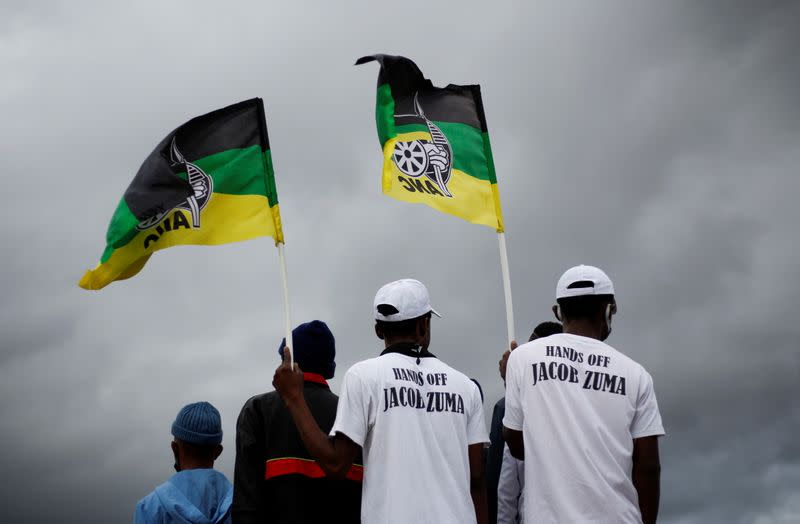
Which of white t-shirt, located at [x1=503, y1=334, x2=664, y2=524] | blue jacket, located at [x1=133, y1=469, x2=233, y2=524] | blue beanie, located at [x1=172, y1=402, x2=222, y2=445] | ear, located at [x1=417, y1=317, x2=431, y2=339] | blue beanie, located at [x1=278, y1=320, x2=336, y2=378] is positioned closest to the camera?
white t-shirt, located at [x1=503, y1=334, x2=664, y2=524]

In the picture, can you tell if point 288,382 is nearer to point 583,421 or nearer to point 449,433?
point 449,433

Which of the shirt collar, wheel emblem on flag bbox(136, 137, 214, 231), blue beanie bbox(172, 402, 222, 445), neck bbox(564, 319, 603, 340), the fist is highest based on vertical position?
wheel emblem on flag bbox(136, 137, 214, 231)

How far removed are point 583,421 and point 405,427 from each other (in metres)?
1.21

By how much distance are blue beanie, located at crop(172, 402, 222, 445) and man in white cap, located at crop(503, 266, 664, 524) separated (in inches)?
103

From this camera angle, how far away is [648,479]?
19.7 feet

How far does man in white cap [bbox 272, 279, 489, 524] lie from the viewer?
19.6 ft

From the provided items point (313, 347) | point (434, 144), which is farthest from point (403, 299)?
point (434, 144)

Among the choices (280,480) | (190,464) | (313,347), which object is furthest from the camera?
(190,464)

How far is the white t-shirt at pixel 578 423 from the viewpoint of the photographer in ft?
19.3

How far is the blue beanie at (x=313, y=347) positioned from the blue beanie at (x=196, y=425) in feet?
2.99

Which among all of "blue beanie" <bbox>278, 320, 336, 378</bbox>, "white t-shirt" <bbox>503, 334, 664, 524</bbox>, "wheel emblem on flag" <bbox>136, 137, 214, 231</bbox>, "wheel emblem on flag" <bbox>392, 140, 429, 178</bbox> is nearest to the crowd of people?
"white t-shirt" <bbox>503, 334, 664, 524</bbox>

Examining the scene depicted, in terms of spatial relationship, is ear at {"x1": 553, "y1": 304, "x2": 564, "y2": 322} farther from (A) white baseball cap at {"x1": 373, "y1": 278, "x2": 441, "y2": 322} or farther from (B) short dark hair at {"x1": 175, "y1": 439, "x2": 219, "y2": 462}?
(B) short dark hair at {"x1": 175, "y1": 439, "x2": 219, "y2": 462}

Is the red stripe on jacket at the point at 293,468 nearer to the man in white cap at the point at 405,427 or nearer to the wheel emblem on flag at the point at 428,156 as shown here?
the man in white cap at the point at 405,427

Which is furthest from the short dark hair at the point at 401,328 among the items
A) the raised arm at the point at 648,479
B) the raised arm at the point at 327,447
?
the raised arm at the point at 648,479
